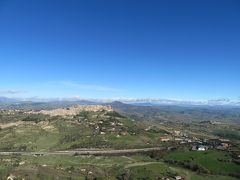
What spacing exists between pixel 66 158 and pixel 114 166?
30.1m

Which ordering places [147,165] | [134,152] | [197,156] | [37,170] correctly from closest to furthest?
[37,170], [147,165], [197,156], [134,152]

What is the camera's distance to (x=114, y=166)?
14512cm

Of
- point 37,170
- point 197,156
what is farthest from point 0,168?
point 197,156

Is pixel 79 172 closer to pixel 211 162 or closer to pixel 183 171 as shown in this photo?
pixel 183 171

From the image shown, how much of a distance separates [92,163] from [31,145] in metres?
61.4

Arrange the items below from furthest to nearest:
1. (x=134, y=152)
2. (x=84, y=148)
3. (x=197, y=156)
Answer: (x=84, y=148) → (x=134, y=152) → (x=197, y=156)

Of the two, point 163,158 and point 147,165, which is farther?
point 163,158

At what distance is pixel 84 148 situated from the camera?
196m

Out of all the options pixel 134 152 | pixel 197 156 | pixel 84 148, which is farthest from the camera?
pixel 84 148

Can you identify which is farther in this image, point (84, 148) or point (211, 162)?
point (84, 148)

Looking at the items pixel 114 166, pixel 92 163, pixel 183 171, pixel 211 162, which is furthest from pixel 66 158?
pixel 211 162

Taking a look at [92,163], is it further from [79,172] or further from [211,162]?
[211,162]

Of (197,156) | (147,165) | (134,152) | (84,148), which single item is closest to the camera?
(147,165)

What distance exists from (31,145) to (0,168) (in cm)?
6277
